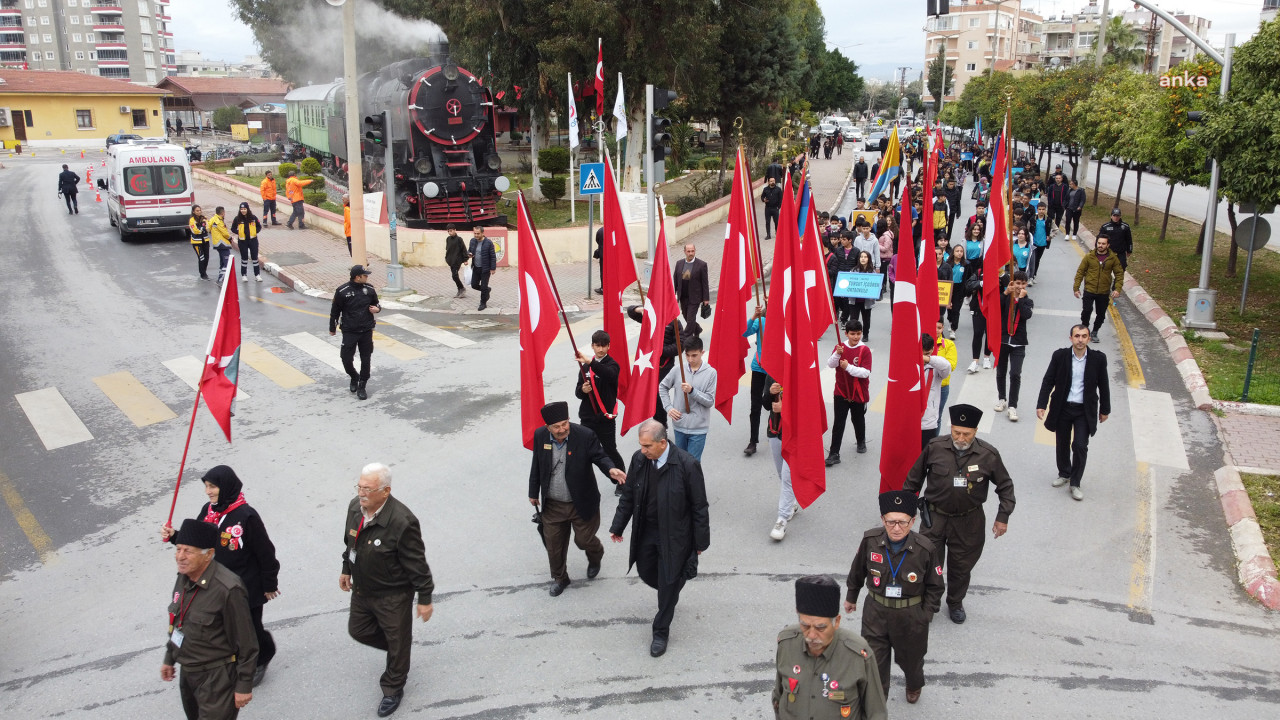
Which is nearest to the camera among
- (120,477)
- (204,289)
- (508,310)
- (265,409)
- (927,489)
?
(927,489)

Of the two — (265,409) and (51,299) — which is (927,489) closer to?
(265,409)

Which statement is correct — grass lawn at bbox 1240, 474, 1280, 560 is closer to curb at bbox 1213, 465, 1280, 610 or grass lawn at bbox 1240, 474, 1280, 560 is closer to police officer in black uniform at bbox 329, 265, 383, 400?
curb at bbox 1213, 465, 1280, 610

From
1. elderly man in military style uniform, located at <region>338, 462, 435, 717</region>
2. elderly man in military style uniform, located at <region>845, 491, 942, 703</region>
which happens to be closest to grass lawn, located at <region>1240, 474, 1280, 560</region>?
elderly man in military style uniform, located at <region>845, 491, 942, 703</region>

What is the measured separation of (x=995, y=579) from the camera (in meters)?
7.00

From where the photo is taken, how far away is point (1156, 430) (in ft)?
33.8

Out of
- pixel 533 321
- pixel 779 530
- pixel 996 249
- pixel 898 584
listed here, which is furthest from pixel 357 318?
pixel 898 584

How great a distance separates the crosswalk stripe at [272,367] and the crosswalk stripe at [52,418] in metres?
2.28

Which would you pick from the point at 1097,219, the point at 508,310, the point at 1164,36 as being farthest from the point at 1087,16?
the point at 508,310

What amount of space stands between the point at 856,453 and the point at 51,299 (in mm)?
15108

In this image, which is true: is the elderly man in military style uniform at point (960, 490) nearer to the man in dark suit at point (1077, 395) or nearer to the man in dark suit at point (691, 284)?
the man in dark suit at point (1077, 395)

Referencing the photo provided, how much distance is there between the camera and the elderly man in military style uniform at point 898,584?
504 centimetres

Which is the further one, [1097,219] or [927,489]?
[1097,219]

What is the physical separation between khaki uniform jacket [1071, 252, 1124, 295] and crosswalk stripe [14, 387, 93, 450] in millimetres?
A: 12594

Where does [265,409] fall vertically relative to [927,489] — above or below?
below
